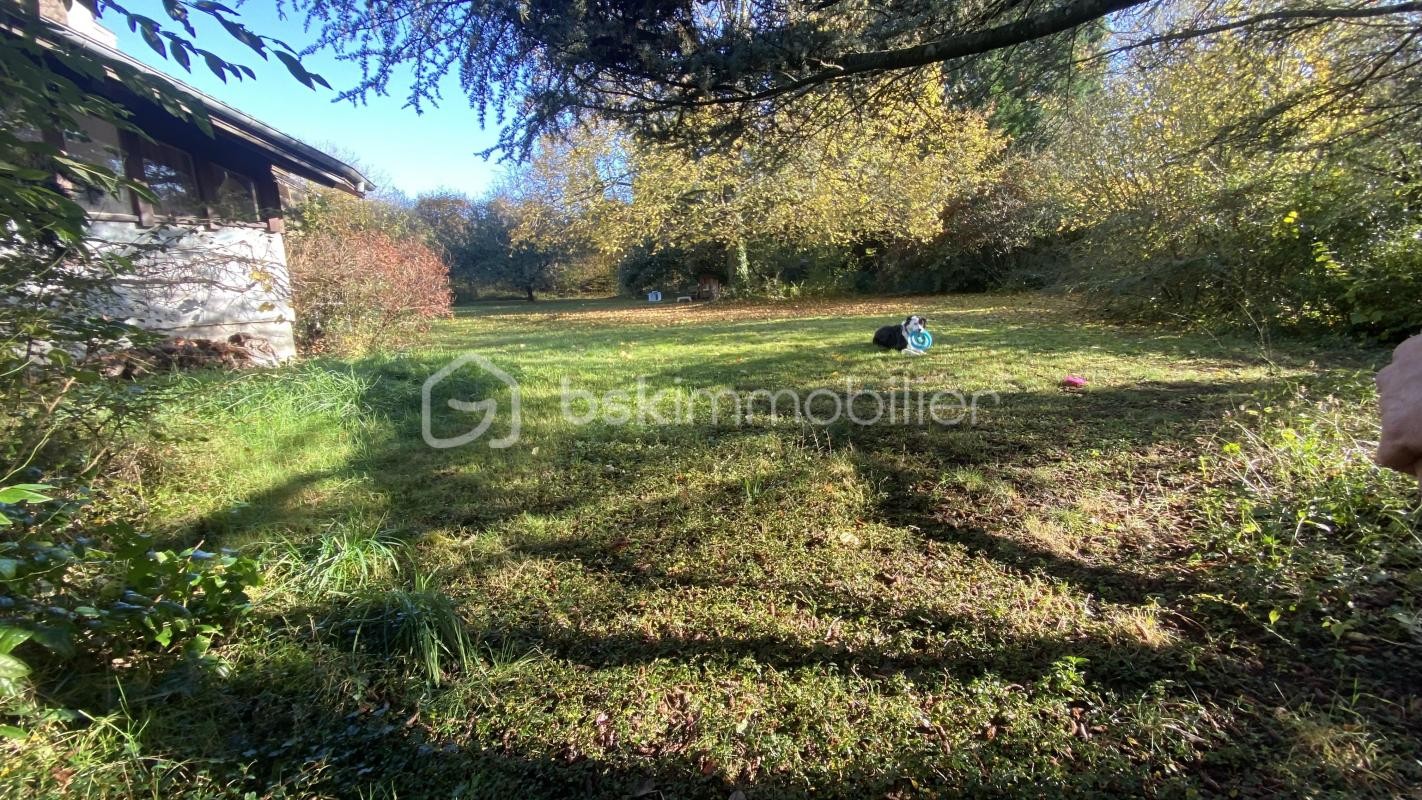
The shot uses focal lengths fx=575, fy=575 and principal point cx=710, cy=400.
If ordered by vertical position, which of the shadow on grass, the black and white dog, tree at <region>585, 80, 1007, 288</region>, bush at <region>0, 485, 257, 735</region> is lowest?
the shadow on grass

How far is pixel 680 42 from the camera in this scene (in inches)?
133

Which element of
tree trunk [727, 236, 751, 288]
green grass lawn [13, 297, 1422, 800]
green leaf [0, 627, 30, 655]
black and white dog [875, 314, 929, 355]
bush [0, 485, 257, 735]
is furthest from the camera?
tree trunk [727, 236, 751, 288]

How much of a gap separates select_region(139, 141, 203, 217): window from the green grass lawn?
475 centimetres

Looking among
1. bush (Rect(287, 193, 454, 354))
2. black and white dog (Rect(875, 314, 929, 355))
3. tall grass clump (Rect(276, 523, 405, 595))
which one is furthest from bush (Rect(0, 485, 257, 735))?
bush (Rect(287, 193, 454, 354))

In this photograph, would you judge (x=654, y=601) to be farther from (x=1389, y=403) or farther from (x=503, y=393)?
(x=503, y=393)

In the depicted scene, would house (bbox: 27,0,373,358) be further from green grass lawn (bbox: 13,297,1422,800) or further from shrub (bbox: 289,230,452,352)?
green grass lawn (bbox: 13,297,1422,800)

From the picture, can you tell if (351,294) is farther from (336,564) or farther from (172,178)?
(336,564)

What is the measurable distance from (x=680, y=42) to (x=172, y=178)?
8.10m

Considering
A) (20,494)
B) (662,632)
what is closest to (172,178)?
(20,494)

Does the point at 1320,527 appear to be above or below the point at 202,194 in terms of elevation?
below

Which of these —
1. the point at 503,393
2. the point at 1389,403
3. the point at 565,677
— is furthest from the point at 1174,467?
the point at 503,393

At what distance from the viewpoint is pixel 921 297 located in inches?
712

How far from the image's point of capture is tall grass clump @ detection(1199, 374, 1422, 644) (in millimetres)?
2246

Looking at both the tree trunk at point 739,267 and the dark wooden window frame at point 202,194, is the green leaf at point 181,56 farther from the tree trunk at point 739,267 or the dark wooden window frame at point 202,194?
the tree trunk at point 739,267
